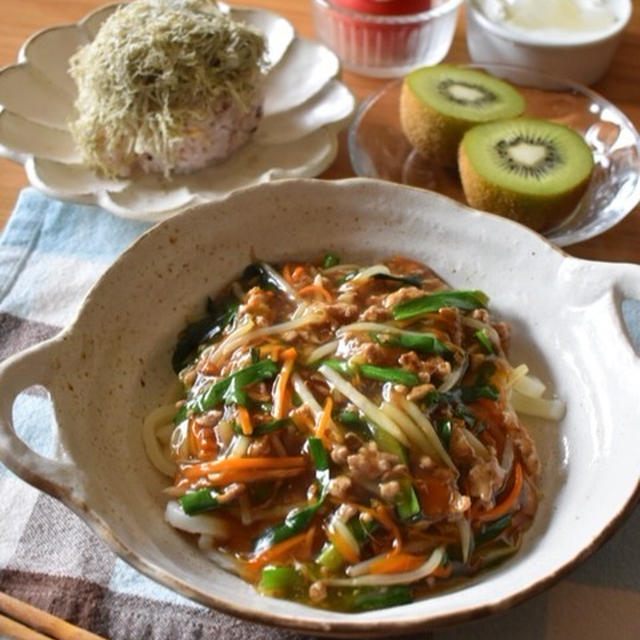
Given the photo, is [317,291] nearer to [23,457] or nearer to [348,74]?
[23,457]

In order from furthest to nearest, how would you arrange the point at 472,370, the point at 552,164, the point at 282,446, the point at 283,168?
the point at 283,168 → the point at 552,164 → the point at 472,370 → the point at 282,446

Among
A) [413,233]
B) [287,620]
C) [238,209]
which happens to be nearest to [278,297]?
[238,209]

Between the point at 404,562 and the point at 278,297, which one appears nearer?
the point at 404,562

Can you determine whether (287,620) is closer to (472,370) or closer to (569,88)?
(472,370)

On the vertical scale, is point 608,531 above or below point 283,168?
above

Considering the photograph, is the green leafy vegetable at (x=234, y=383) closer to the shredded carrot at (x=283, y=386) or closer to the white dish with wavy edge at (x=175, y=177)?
the shredded carrot at (x=283, y=386)

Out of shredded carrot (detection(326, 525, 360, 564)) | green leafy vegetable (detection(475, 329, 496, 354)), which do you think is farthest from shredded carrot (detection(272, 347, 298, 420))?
green leafy vegetable (detection(475, 329, 496, 354))

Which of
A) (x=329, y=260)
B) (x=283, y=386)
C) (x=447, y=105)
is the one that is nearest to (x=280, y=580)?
(x=283, y=386)
